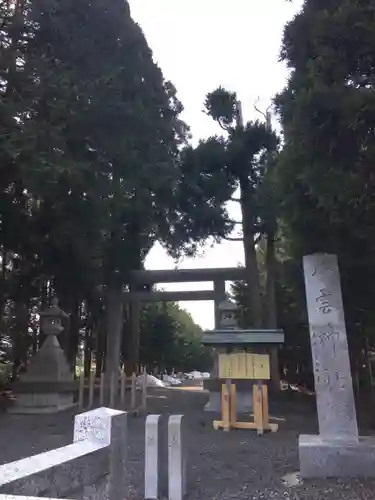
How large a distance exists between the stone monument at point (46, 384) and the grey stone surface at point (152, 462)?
7159 millimetres

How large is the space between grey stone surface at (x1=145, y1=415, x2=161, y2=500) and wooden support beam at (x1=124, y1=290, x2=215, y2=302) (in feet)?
39.9

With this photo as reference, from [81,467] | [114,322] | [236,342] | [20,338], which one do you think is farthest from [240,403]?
[81,467]

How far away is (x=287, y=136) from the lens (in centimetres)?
607

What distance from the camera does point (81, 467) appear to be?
2277mm

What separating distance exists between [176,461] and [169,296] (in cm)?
1315

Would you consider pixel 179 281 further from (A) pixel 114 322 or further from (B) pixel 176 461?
(B) pixel 176 461

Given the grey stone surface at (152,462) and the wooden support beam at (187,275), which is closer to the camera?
the grey stone surface at (152,462)

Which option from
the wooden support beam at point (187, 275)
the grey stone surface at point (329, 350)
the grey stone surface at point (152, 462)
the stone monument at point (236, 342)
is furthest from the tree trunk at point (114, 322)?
the grey stone surface at point (152, 462)

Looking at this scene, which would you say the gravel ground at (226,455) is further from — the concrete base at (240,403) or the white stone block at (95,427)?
the white stone block at (95,427)

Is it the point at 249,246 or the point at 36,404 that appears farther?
the point at 249,246

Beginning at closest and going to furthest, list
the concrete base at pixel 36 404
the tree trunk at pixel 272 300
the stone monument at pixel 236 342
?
the stone monument at pixel 236 342, the concrete base at pixel 36 404, the tree trunk at pixel 272 300

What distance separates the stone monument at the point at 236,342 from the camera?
951 cm

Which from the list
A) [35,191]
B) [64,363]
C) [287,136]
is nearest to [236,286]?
[64,363]

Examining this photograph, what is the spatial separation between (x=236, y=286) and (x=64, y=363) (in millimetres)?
10724
